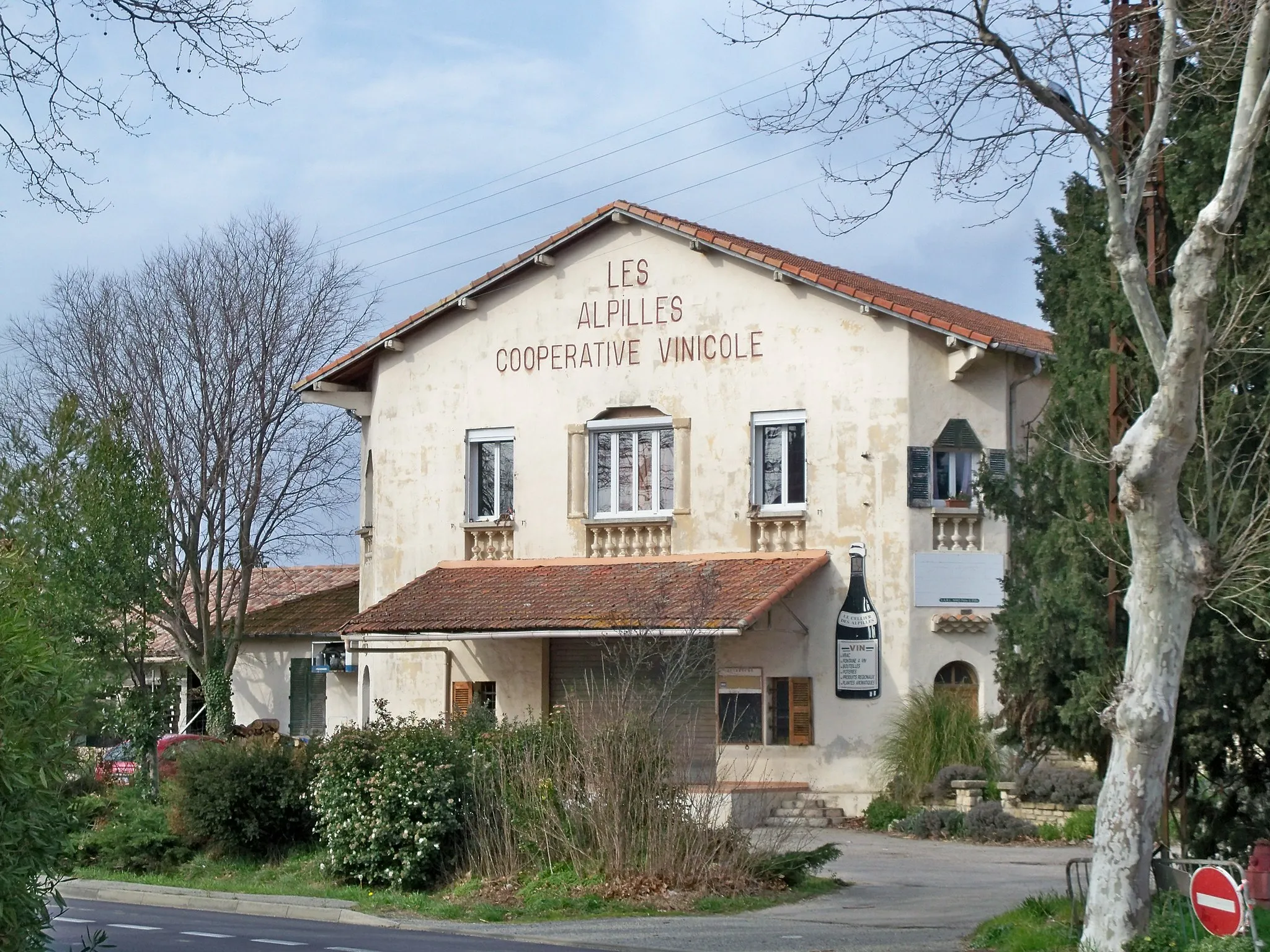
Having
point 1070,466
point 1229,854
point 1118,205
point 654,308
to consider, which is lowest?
point 1229,854

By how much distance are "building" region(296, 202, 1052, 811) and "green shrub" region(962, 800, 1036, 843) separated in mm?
3293

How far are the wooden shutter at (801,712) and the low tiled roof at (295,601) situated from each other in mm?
14137

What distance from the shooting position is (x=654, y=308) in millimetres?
28359

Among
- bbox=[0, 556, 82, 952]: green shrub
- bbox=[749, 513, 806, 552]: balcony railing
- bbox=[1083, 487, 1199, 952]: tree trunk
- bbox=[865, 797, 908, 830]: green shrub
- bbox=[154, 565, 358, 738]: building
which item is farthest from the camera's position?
bbox=[154, 565, 358, 738]: building

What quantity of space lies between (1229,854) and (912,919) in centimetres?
314

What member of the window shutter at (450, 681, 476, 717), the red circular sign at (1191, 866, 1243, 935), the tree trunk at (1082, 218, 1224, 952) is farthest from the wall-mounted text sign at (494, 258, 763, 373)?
the red circular sign at (1191, 866, 1243, 935)

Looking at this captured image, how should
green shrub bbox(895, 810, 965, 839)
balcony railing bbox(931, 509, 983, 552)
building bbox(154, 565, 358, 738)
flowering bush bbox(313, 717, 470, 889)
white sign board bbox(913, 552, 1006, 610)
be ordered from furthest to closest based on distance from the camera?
building bbox(154, 565, 358, 738)
balcony railing bbox(931, 509, 983, 552)
white sign board bbox(913, 552, 1006, 610)
green shrub bbox(895, 810, 965, 839)
flowering bush bbox(313, 717, 470, 889)

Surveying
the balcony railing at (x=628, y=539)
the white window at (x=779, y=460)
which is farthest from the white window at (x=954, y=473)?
the balcony railing at (x=628, y=539)

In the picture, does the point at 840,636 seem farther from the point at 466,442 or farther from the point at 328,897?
the point at 328,897

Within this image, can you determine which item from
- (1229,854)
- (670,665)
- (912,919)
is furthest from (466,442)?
(1229,854)

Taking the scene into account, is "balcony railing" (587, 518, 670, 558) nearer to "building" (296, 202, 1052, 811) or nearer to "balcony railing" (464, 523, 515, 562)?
"building" (296, 202, 1052, 811)

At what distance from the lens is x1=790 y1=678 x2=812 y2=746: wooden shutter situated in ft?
86.7

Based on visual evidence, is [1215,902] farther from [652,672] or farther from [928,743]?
[652,672]

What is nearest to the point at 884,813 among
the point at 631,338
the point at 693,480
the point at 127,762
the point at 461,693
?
the point at 693,480
